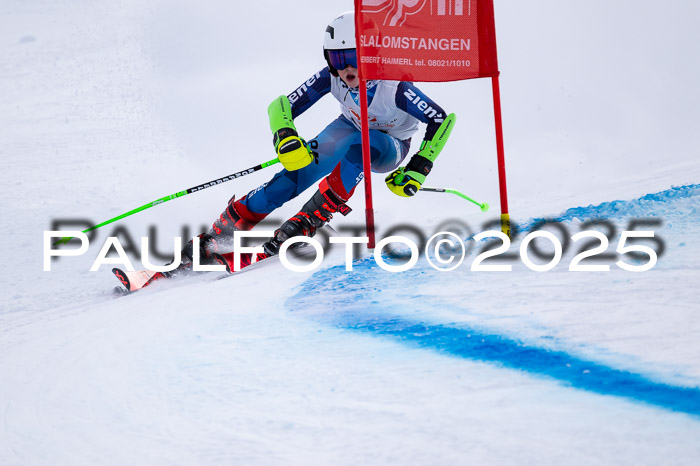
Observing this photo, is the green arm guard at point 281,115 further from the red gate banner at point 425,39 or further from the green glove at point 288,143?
the red gate banner at point 425,39

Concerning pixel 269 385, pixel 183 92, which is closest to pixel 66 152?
pixel 183 92

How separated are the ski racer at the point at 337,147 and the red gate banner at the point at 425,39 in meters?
0.44

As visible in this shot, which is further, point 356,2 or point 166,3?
point 166,3

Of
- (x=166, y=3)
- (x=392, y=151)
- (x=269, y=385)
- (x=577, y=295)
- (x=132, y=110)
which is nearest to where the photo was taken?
(x=269, y=385)

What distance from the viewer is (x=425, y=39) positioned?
12.2 feet

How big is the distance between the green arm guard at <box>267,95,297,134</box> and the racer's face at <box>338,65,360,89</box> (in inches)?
17.3

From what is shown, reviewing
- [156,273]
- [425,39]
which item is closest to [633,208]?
[425,39]

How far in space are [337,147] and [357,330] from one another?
2079 mm

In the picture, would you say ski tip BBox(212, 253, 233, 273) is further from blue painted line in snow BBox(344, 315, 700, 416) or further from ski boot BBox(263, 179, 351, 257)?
blue painted line in snow BBox(344, 315, 700, 416)

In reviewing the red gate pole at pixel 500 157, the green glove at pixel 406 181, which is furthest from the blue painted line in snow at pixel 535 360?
the green glove at pixel 406 181

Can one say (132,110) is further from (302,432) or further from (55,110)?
(302,432)

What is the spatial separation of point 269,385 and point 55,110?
797 centimetres

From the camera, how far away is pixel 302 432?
6.88 feet

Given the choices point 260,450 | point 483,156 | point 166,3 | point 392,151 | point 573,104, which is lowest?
point 260,450
